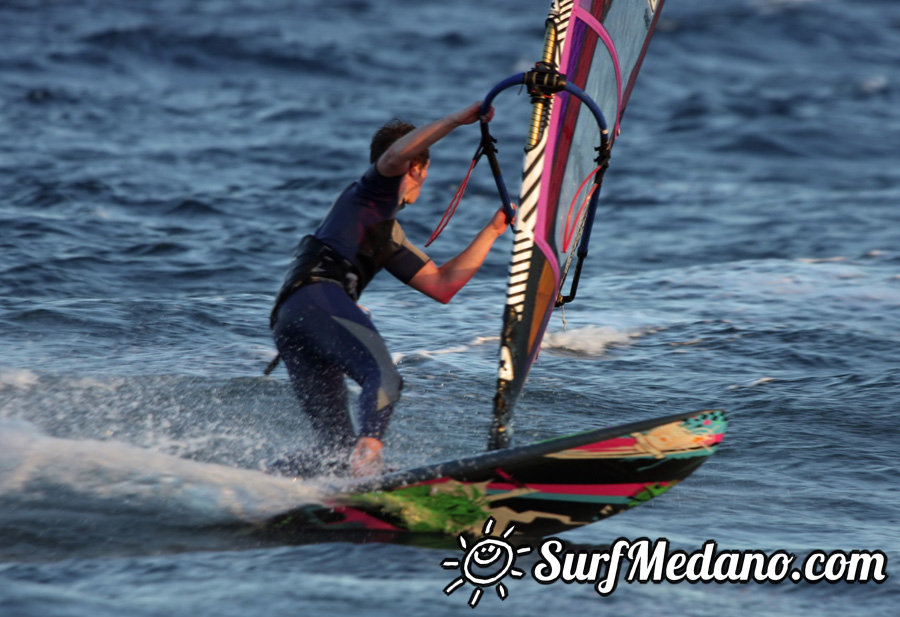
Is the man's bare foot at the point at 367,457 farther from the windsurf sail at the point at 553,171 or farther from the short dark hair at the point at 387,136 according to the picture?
the short dark hair at the point at 387,136

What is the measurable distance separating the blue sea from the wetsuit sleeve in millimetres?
946

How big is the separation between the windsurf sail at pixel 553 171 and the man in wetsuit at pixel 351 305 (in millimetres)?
296

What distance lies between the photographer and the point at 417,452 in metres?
5.57

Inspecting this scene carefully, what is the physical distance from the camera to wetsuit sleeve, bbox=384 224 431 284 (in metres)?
5.12

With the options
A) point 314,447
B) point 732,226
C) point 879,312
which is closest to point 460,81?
point 732,226

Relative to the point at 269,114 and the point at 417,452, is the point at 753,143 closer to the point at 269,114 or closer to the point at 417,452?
the point at 269,114

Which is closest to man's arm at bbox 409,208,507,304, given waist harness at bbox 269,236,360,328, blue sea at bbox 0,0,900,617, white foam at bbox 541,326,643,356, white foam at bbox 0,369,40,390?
waist harness at bbox 269,236,360,328

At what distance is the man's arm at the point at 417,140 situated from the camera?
4.50 meters

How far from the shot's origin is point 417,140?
4551 millimetres

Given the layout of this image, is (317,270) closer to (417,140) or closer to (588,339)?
(417,140)

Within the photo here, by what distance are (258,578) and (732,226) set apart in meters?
9.74
